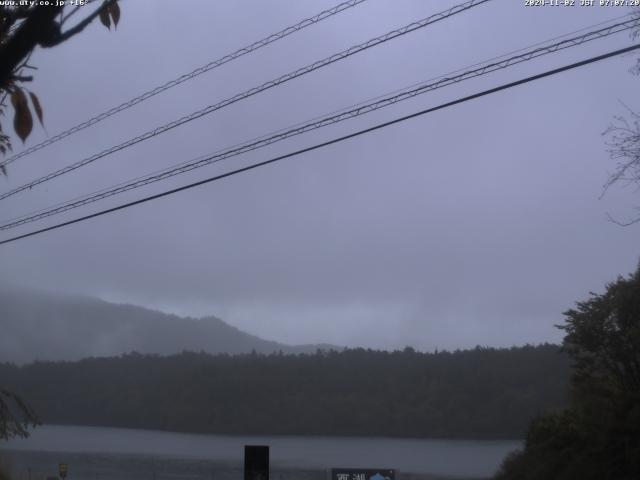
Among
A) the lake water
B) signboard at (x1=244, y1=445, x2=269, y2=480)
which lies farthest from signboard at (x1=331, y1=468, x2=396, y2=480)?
the lake water

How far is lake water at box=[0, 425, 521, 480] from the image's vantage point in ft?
113

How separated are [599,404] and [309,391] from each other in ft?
164

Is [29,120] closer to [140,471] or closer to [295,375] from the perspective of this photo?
[140,471]

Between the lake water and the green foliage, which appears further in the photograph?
the lake water

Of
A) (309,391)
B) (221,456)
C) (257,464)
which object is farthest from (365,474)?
(309,391)

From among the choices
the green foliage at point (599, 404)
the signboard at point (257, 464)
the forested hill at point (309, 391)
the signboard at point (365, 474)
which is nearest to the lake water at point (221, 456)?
the forested hill at point (309, 391)

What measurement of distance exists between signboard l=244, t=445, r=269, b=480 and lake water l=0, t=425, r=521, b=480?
2124cm

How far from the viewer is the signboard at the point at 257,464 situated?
8.67 meters

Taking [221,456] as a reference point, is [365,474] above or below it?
below

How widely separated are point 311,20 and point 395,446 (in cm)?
4011

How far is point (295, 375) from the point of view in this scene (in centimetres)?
7194

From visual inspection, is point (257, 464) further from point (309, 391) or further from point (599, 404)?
point (309, 391)

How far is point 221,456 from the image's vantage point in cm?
4400

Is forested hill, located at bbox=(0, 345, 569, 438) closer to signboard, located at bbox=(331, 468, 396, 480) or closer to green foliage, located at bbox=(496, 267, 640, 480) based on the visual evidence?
green foliage, located at bbox=(496, 267, 640, 480)
